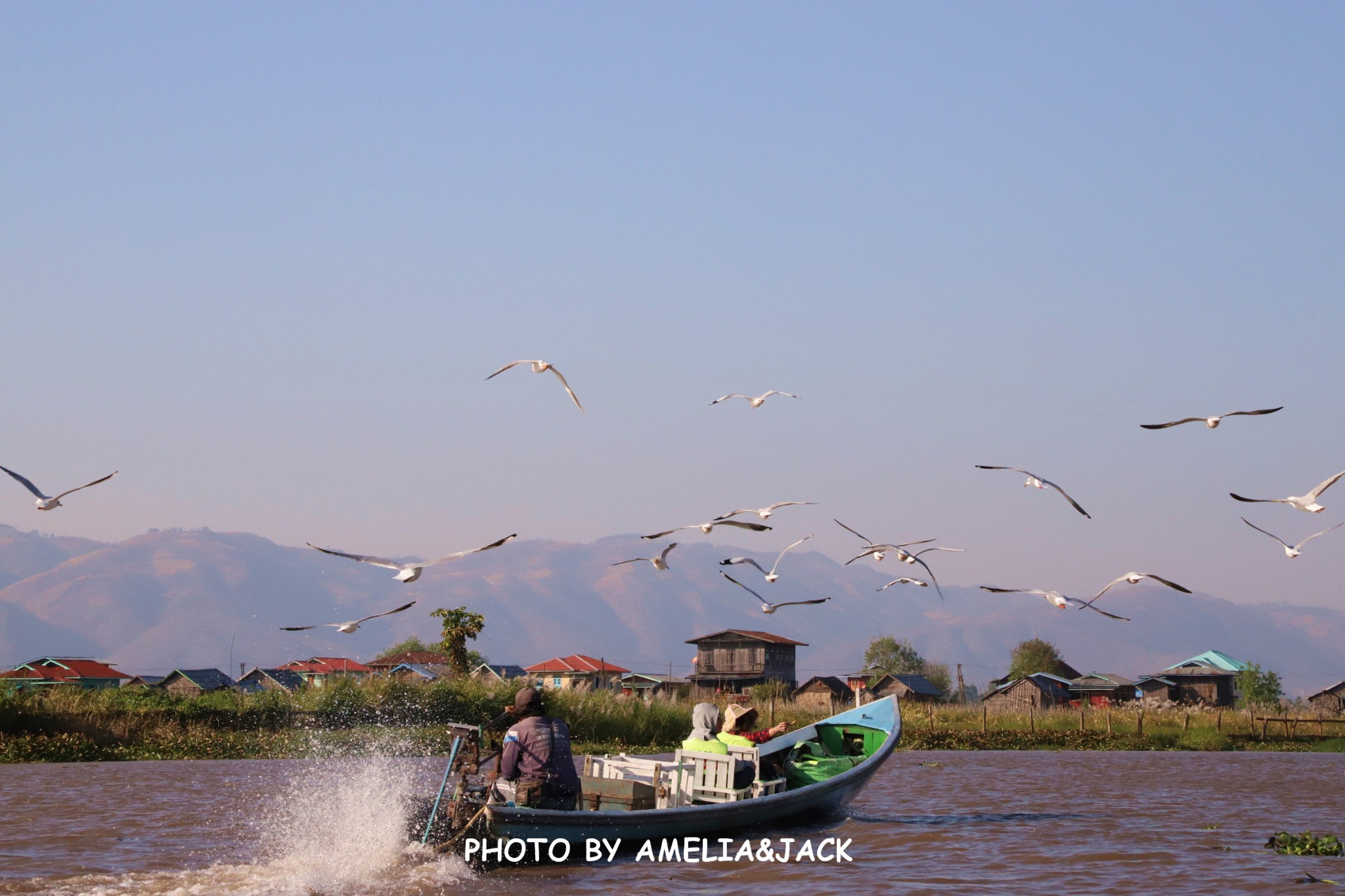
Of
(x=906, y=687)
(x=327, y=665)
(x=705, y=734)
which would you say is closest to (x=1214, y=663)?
(x=906, y=687)

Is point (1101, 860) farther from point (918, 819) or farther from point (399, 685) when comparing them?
point (399, 685)

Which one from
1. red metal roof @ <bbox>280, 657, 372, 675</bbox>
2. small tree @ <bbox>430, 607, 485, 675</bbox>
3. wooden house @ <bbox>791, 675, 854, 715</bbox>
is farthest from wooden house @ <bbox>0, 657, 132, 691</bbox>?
wooden house @ <bbox>791, 675, 854, 715</bbox>

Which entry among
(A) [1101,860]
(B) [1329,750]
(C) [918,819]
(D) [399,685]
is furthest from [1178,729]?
(A) [1101,860]

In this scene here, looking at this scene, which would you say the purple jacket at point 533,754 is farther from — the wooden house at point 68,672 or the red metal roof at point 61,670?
the red metal roof at point 61,670

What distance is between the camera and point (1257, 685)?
327 feet

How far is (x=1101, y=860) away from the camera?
53.7ft

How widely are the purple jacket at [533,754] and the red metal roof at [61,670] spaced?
6974cm

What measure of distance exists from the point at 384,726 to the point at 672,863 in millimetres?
24384

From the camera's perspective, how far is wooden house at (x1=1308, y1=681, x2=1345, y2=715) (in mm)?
87000

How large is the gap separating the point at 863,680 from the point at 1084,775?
55130 mm

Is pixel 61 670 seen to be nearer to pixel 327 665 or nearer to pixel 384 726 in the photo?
pixel 327 665

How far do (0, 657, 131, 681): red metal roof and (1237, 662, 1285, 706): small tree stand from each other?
79.3 meters

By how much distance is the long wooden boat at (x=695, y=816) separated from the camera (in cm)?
1480

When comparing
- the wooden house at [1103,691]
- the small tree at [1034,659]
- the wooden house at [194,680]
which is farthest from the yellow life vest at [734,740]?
the small tree at [1034,659]
